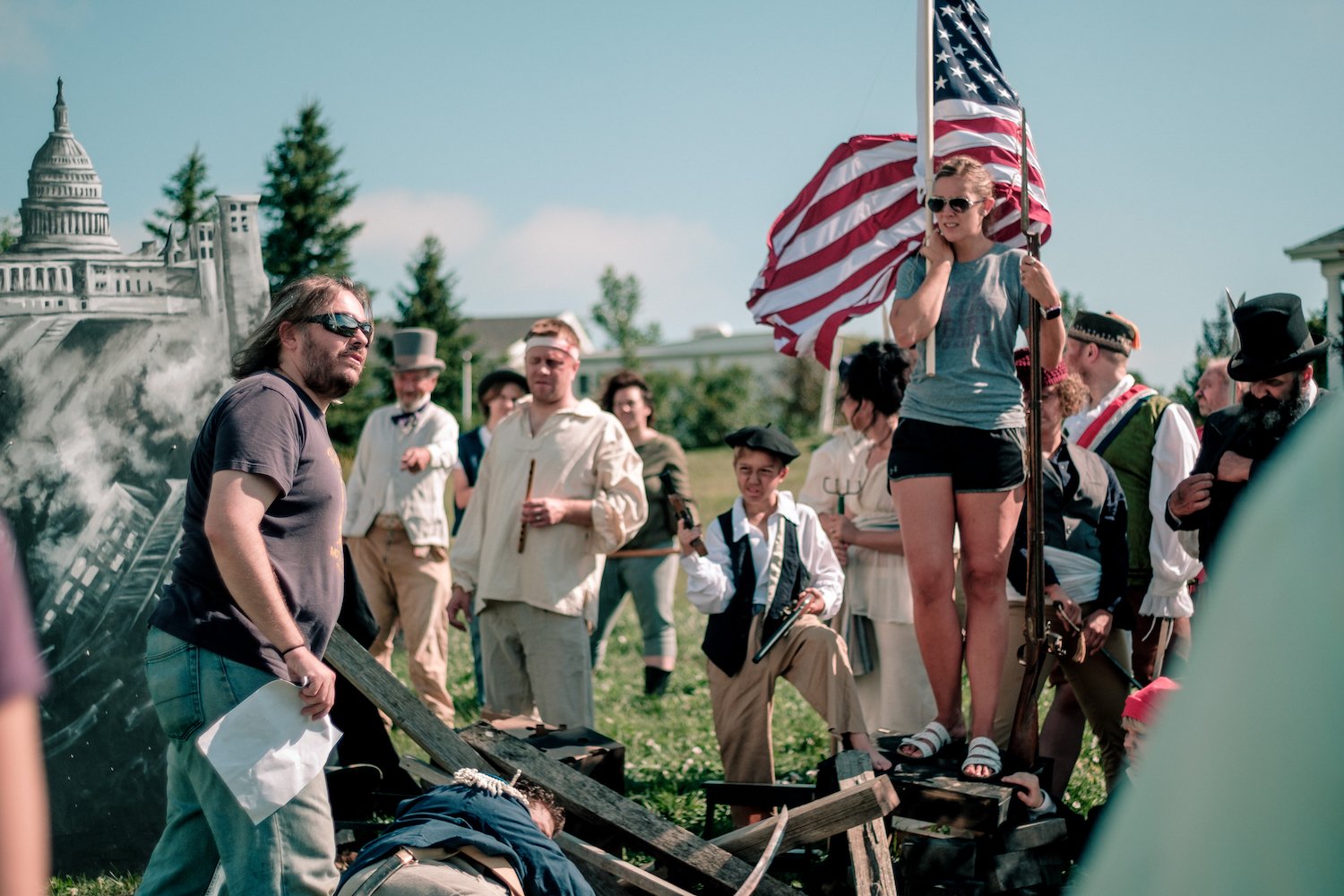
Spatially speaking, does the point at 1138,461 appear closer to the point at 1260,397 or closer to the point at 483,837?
the point at 1260,397

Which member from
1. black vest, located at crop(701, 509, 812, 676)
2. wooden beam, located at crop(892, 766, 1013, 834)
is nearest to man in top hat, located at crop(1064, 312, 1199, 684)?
black vest, located at crop(701, 509, 812, 676)

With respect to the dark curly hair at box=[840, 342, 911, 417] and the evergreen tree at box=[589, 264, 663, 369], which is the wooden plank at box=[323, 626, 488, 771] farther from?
the evergreen tree at box=[589, 264, 663, 369]

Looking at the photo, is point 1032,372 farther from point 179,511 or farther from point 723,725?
point 179,511

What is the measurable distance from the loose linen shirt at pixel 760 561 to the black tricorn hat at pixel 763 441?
0.21 metres

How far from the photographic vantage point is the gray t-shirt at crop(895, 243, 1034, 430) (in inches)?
175

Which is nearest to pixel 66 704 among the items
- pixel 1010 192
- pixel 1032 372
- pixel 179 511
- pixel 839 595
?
pixel 179 511

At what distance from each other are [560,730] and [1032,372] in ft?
8.37

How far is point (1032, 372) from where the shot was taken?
176 inches

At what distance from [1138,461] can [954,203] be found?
2.05 metres

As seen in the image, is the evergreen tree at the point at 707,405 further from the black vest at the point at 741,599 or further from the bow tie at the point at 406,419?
the black vest at the point at 741,599

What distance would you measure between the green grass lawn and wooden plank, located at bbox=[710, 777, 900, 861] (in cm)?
138

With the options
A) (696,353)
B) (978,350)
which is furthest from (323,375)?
(696,353)

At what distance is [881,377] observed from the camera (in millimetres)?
6031

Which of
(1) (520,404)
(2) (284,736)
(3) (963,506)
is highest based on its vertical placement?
(1) (520,404)
